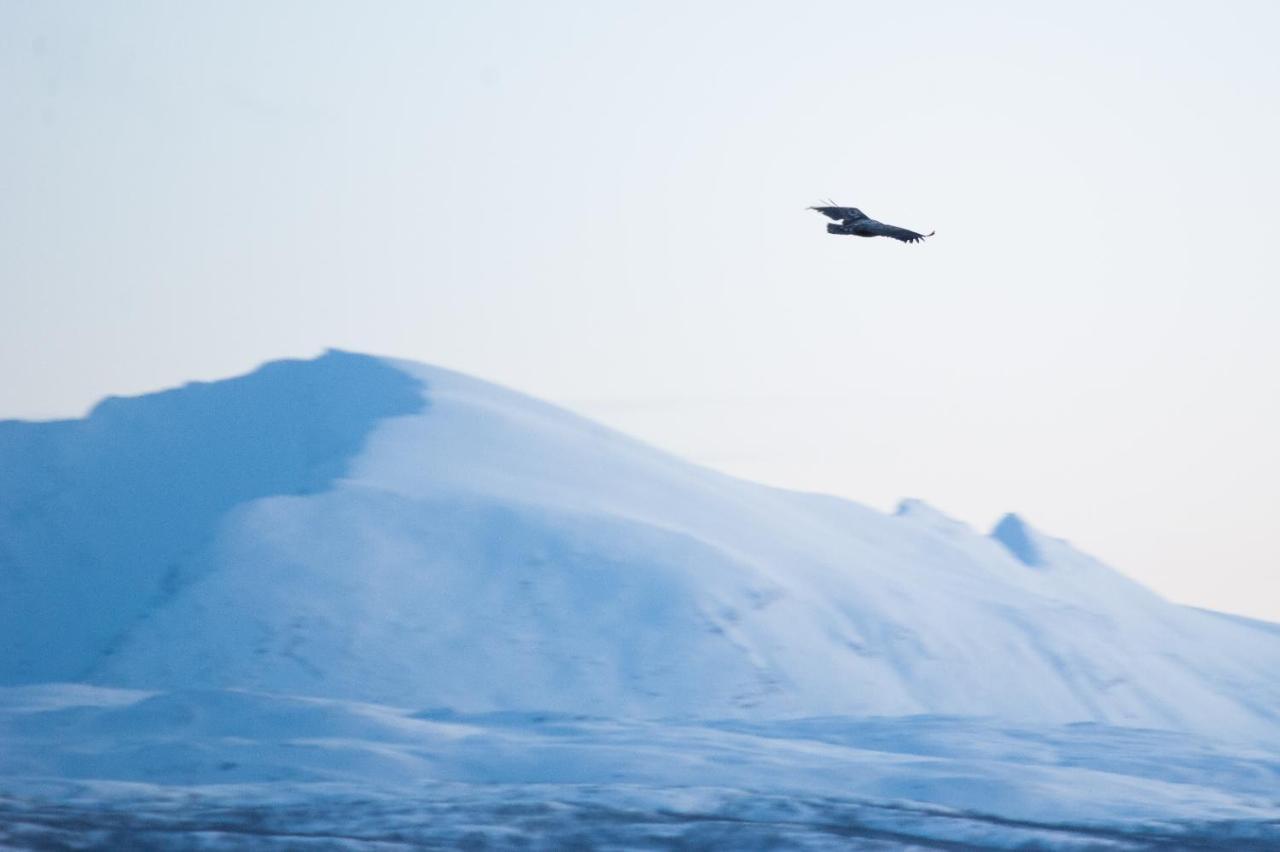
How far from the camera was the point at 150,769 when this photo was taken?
12219 centimetres

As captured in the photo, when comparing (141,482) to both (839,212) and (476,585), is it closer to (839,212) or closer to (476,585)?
(476,585)

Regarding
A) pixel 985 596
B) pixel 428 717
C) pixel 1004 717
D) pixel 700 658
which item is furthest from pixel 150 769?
pixel 985 596

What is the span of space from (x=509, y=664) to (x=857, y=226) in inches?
4571

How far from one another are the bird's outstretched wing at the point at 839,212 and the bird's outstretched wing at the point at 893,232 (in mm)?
385

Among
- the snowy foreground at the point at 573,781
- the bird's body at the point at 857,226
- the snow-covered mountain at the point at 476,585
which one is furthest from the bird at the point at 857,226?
the snow-covered mountain at the point at 476,585

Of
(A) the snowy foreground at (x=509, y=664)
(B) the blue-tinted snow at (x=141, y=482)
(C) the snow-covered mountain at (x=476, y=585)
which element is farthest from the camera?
(B) the blue-tinted snow at (x=141, y=482)

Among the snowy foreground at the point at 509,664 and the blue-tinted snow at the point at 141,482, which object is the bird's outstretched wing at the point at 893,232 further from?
the blue-tinted snow at the point at 141,482

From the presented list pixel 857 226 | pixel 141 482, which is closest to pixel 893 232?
pixel 857 226

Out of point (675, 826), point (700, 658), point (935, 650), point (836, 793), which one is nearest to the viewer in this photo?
point (675, 826)

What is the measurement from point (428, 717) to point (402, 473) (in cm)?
4036

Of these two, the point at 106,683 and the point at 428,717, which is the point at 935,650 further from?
the point at 106,683

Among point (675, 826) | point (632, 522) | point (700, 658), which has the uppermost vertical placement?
point (632, 522)

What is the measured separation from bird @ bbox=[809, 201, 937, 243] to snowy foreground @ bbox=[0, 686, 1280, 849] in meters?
64.9

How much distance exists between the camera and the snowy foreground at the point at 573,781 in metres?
105
